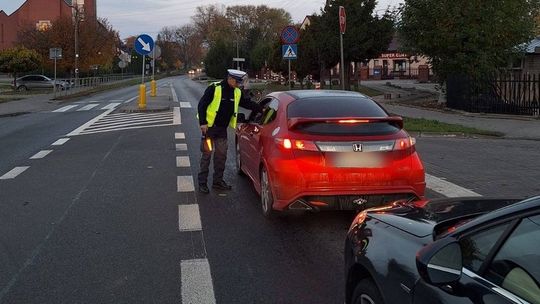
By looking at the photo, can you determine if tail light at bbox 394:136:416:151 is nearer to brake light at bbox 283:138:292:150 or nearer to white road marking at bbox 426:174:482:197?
brake light at bbox 283:138:292:150

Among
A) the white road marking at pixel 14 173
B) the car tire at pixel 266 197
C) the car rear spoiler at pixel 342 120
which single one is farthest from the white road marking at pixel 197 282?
the white road marking at pixel 14 173

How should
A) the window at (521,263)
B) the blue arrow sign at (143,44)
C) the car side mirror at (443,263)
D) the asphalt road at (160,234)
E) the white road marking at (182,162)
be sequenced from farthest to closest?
the blue arrow sign at (143,44), the white road marking at (182,162), the asphalt road at (160,234), the car side mirror at (443,263), the window at (521,263)

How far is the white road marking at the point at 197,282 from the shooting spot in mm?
4504

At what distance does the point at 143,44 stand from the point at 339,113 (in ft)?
58.7

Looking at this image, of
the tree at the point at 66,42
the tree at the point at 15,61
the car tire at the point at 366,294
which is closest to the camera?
the car tire at the point at 366,294

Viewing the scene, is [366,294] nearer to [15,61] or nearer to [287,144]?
[287,144]

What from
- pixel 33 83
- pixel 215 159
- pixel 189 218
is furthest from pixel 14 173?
pixel 33 83

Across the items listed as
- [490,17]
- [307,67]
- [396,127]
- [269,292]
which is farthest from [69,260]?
[307,67]

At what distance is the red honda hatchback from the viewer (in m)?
6.20

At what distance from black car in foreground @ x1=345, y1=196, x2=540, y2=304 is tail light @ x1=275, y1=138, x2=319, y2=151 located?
9.77ft

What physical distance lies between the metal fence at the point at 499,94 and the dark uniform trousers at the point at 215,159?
13953 millimetres

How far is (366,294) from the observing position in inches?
126

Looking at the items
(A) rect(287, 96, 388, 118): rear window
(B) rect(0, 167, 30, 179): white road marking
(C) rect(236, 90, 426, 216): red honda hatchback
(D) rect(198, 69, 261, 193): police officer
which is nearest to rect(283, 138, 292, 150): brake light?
(C) rect(236, 90, 426, 216): red honda hatchback

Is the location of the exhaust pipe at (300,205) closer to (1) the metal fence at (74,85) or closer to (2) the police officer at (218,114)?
(2) the police officer at (218,114)
